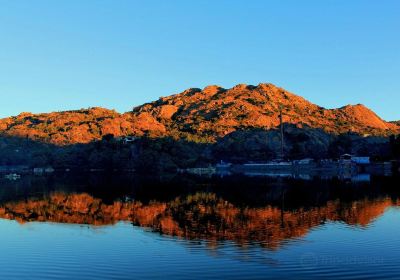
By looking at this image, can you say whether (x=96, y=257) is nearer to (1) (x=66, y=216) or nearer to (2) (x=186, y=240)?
(2) (x=186, y=240)

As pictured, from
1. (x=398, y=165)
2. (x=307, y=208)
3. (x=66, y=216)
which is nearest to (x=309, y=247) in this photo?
(x=307, y=208)

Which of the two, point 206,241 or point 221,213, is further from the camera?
point 221,213

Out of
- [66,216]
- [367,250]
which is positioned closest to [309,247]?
[367,250]

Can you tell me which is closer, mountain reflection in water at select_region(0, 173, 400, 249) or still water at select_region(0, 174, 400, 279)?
still water at select_region(0, 174, 400, 279)

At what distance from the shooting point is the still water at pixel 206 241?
32.1m

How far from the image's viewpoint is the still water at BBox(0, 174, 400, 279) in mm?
32062

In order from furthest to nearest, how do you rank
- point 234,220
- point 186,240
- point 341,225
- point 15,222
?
point 15,222
point 234,220
point 341,225
point 186,240

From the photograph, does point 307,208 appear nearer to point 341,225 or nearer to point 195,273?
point 341,225

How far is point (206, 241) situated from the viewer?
140 feet

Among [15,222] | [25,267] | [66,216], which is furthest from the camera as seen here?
[66,216]

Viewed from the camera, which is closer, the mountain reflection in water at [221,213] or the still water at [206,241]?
the still water at [206,241]

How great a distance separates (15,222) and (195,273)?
3821 centimetres

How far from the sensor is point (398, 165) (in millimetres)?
197375

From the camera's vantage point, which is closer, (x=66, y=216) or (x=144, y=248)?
(x=144, y=248)
